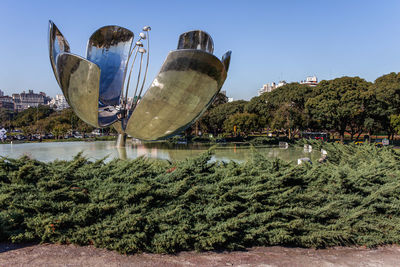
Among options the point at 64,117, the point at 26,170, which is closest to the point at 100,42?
the point at 26,170

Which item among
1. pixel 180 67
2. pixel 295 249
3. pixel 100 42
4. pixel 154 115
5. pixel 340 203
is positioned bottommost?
pixel 295 249

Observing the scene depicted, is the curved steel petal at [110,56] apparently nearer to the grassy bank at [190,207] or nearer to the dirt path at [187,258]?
the grassy bank at [190,207]

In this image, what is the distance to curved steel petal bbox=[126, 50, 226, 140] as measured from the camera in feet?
23.4

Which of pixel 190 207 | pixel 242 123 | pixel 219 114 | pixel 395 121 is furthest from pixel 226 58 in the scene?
pixel 219 114

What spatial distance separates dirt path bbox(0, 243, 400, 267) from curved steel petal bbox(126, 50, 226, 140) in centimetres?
400

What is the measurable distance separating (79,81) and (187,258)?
4848 mm

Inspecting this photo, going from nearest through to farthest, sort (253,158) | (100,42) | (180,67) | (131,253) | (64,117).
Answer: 1. (131,253)
2. (253,158)
3. (180,67)
4. (100,42)
5. (64,117)

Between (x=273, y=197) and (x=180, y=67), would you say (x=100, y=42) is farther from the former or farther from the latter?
(x=273, y=197)

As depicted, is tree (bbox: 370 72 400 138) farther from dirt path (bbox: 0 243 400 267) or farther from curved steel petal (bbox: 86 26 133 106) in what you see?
dirt path (bbox: 0 243 400 267)

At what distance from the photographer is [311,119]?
36219 millimetres

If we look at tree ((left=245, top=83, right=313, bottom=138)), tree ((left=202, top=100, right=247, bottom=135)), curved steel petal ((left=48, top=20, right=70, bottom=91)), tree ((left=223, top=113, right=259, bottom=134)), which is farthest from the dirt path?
tree ((left=202, top=100, right=247, bottom=135))

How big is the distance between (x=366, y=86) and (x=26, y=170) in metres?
35.4

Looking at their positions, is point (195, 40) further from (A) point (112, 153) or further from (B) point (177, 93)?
(A) point (112, 153)

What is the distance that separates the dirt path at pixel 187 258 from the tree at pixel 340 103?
29.6 m
